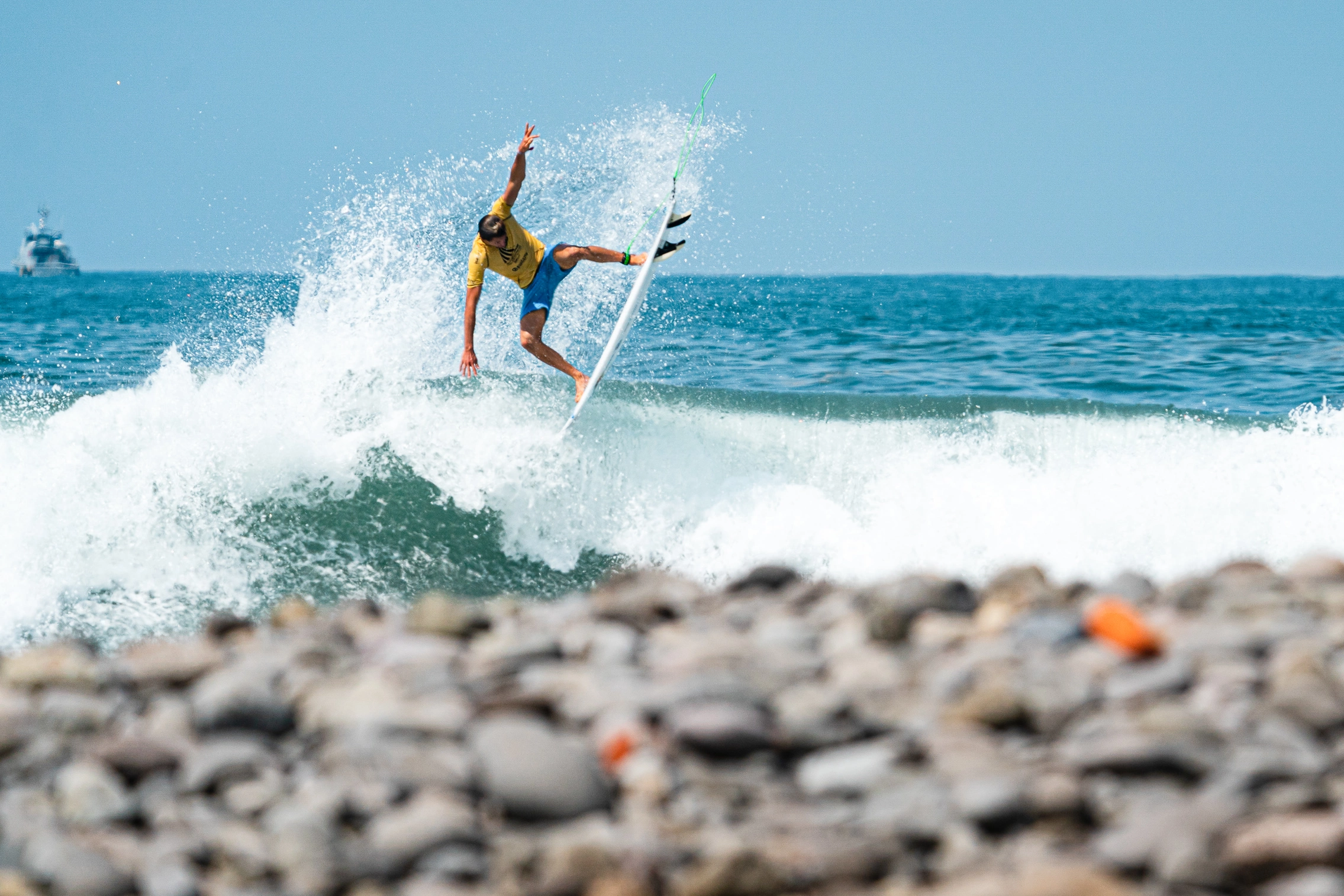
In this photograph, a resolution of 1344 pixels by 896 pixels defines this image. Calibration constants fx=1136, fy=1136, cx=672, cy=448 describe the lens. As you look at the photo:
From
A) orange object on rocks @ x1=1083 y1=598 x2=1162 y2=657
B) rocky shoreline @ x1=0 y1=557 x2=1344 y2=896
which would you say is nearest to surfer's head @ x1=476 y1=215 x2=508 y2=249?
rocky shoreline @ x1=0 y1=557 x2=1344 y2=896

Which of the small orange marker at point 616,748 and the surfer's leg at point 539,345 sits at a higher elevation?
the surfer's leg at point 539,345

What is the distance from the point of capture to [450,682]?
12.9ft

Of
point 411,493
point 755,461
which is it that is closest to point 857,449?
point 755,461

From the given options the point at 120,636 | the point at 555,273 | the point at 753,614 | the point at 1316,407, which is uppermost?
the point at 555,273

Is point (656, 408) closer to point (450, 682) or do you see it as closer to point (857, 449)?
point (857, 449)

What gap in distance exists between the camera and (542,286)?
988 centimetres

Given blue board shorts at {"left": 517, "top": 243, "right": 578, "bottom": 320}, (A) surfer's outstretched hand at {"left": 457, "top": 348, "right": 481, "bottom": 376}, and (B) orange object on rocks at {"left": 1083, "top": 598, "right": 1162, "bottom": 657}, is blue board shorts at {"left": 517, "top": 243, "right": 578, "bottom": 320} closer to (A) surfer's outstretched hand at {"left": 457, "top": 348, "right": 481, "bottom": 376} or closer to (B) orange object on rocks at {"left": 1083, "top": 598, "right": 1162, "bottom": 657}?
(A) surfer's outstretched hand at {"left": 457, "top": 348, "right": 481, "bottom": 376}

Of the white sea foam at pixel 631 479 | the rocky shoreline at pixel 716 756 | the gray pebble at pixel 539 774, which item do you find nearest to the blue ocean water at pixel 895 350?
the white sea foam at pixel 631 479

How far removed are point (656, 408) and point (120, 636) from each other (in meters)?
4.83

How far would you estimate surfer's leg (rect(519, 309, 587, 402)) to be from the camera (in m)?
9.74

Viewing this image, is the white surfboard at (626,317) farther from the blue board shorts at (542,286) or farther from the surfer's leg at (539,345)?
the blue board shorts at (542,286)

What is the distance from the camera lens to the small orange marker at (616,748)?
3377mm

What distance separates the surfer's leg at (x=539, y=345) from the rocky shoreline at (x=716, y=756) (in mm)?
5356

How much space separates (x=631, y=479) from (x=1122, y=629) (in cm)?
604
